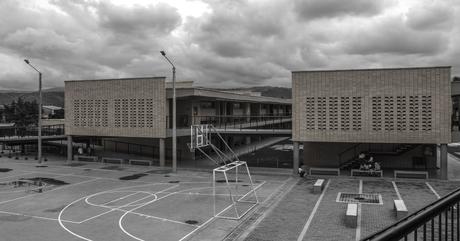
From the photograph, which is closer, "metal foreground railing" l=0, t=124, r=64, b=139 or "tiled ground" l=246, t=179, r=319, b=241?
"tiled ground" l=246, t=179, r=319, b=241

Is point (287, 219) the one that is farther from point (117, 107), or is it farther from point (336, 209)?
point (117, 107)

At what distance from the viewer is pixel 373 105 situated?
3406 cm

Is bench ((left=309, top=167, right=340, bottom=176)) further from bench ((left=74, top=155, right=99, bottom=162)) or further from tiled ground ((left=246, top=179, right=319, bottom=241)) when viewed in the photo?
bench ((left=74, top=155, right=99, bottom=162))

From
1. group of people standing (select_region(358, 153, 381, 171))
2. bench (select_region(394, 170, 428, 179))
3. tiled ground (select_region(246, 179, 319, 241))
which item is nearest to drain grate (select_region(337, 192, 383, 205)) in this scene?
tiled ground (select_region(246, 179, 319, 241))

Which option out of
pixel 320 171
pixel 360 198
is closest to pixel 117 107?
pixel 320 171

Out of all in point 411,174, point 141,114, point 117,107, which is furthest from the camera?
point 117,107

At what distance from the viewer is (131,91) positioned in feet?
140

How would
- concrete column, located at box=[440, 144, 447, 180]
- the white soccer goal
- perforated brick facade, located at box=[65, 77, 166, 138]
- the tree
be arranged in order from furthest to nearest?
the tree < perforated brick facade, located at box=[65, 77, 166, 138] < concrete column, located at box=[440, 144, 447, 180] < the white soccer goal

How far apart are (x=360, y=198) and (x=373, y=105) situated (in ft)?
38.6

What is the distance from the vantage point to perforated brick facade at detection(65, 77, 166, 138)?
4150 cm

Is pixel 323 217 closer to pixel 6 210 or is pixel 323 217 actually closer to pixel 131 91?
pixel 6 210

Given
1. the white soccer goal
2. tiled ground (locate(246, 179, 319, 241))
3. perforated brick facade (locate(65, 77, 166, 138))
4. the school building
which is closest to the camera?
tiled ground (locate(246, 179, 319, 241))

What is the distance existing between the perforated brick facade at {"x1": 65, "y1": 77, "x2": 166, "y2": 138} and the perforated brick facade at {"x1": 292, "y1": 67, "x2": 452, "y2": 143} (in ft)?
49.0

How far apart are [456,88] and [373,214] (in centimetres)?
1839
